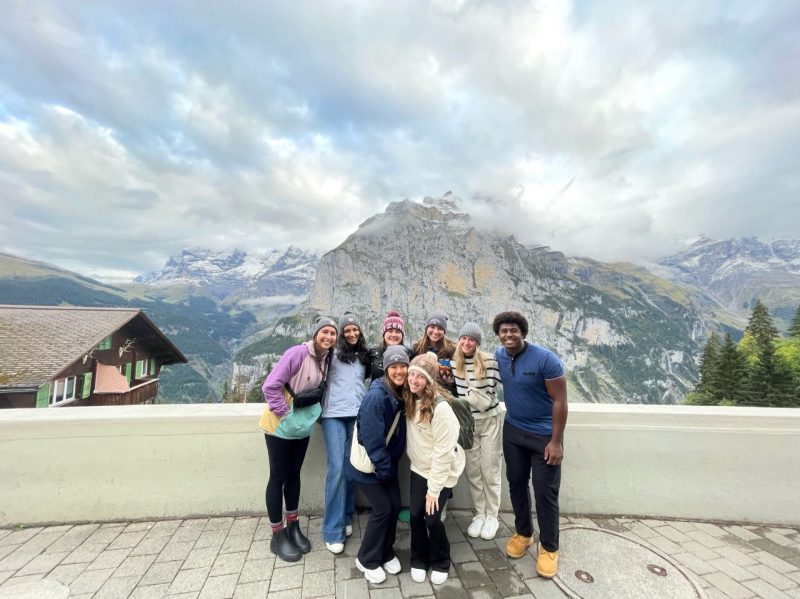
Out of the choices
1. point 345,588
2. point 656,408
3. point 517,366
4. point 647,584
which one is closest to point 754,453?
point 656,408

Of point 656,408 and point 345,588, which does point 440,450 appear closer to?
point 345,588

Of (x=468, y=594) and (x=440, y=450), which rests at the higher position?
(x=440, y=450)

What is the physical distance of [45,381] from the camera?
13.5 metres

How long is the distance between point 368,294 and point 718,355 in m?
164

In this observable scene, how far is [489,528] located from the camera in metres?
3.62

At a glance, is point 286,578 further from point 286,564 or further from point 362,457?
point 362,457

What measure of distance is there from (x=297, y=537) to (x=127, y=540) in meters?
1.58

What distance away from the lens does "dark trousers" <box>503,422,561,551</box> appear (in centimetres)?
325

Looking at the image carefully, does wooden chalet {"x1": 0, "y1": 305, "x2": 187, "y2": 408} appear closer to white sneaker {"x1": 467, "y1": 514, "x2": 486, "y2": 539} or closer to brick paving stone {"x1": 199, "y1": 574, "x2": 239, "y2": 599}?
brick paving stone {"x1": 199, "y1": 574, "x2": 239, "y2": 599}

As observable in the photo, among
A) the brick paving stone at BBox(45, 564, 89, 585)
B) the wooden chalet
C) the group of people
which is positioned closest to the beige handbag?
the group of people

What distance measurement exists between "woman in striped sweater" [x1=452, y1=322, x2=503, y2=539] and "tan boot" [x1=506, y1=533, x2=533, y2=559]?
0.78ft

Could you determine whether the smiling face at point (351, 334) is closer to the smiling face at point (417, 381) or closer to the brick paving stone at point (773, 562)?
the smiling face at point (417, 381)

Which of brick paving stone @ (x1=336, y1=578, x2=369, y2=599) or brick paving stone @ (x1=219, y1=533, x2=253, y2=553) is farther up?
brick paving stone @ (x1=219, y1=533, x2=253, y2=553)

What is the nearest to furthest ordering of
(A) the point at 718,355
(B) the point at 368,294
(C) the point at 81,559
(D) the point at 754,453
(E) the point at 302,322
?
1. (C) the point at 81,559
2. (D) the point at 754,453
3. (A) the point at 718,355
4. (E) the point at 302,322
5. (B) the point at 368,294
